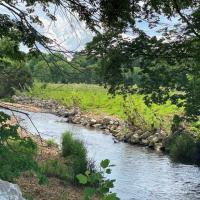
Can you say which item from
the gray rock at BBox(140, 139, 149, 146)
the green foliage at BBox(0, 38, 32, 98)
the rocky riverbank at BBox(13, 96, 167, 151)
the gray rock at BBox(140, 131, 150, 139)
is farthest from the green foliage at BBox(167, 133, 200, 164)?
the green foliage at BBox(0, 38, 32, 98)

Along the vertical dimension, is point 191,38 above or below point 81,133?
above

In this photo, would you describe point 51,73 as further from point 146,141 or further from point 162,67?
point 146,141

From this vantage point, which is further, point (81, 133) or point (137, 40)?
point (81, 133)

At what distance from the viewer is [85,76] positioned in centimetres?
905

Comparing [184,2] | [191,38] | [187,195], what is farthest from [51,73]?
[187,195]

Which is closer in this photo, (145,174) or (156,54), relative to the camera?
(156,54)

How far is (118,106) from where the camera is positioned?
63656 millimetres

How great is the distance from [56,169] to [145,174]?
21.4 ft

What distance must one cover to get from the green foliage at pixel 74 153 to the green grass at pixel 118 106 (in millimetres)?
3601

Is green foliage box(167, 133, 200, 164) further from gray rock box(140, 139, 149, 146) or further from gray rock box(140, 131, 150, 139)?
gray rock box(140, 131, 150, 139)

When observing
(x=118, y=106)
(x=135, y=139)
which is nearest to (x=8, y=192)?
(x=135, y=139)

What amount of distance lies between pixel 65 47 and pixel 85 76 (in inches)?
26.1

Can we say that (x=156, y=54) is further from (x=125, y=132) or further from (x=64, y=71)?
(x=125, y=132)

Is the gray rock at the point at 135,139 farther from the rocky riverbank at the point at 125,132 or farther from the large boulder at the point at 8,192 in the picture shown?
the large boulder at the point at 8,192
